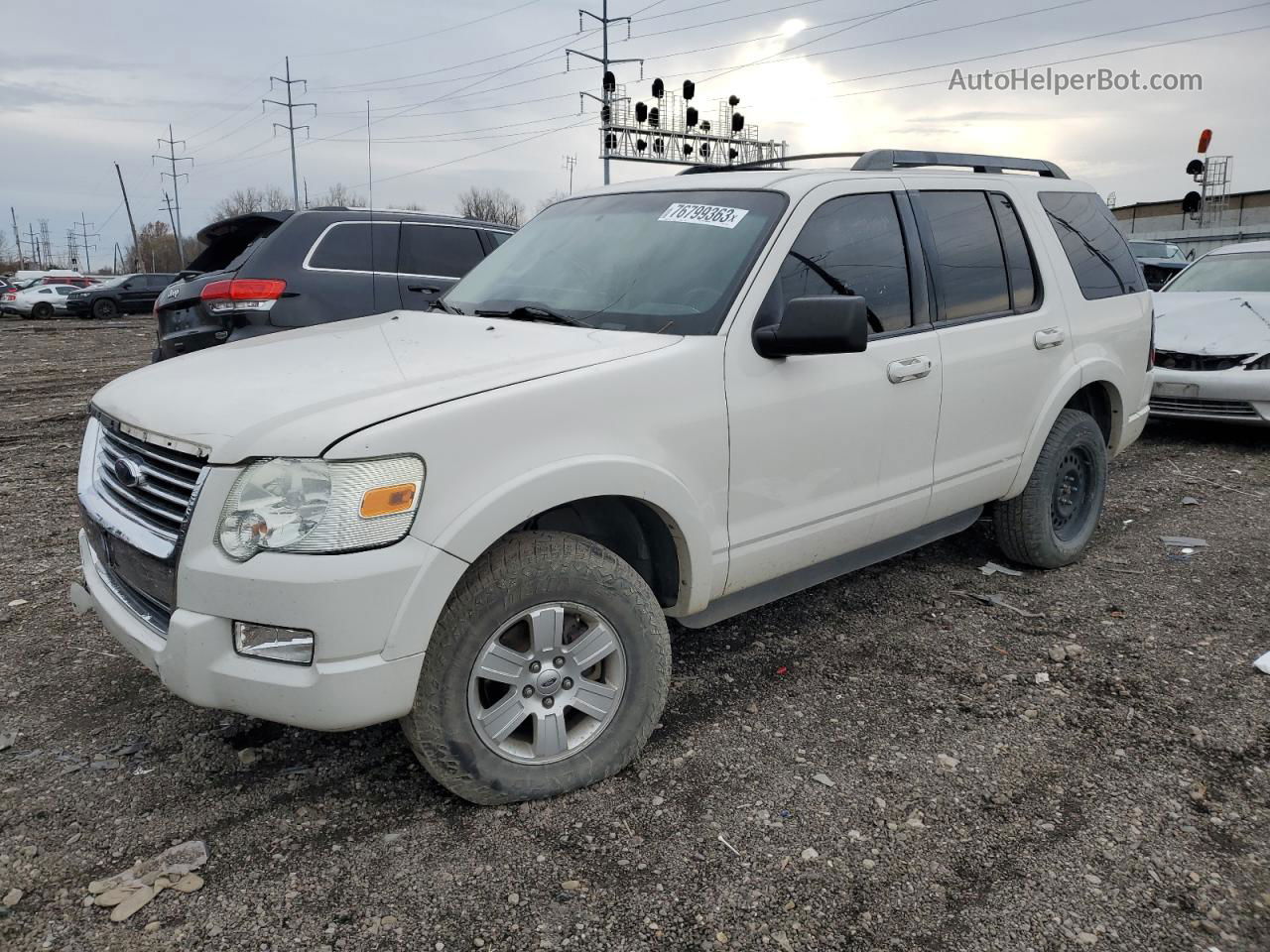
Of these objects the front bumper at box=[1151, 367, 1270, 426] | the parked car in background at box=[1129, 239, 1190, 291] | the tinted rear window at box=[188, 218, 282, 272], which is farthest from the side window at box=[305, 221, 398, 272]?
the parked car in background at box=[1129, 239, 1190, 291]

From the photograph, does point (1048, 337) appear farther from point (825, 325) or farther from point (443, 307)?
point (443, 307)

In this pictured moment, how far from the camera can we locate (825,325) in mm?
2994

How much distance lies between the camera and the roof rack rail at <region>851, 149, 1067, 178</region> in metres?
4.06

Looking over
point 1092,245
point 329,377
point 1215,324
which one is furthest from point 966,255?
point 1215,324

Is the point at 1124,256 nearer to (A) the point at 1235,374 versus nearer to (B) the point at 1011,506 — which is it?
(B) the point at 1011,506

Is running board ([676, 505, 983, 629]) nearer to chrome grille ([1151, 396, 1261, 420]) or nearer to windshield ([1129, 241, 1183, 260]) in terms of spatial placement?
chrome grille ([1151, 396, 1261, 420])

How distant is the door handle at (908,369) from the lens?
11.9 feet

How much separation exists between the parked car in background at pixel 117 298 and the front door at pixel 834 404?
30295 mm

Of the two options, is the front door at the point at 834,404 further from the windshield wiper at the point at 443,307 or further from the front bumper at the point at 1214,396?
the front bumper at the point at 1214,396

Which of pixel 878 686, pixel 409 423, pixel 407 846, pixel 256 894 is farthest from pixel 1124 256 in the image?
pixel 256 894

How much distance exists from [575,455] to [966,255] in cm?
231

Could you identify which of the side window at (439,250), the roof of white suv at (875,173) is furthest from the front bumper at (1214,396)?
the side window at (439,250)

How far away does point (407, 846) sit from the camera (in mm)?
2670

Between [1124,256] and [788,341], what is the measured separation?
3039 mm
